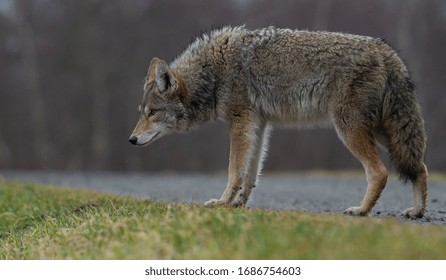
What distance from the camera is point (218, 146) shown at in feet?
102

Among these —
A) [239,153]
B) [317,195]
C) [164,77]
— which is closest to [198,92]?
[164,77]

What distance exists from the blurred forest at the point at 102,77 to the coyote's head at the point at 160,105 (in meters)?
20.1

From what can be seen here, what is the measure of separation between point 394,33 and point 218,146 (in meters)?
8.72

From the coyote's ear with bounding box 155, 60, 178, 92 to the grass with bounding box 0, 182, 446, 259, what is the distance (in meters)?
1.65

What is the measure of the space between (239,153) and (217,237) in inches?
112

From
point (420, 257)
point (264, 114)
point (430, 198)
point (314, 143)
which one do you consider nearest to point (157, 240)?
point (420, 257)

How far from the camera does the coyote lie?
8336mm

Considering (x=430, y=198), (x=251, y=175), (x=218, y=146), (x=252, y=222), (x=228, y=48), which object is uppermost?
(x=228, y=48)

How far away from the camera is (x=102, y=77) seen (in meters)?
33.2

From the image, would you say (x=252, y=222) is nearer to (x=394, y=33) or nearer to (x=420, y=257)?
(x=420, y=257)

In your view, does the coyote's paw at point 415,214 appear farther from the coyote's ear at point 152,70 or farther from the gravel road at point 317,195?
the coyote's ear at point 152,70

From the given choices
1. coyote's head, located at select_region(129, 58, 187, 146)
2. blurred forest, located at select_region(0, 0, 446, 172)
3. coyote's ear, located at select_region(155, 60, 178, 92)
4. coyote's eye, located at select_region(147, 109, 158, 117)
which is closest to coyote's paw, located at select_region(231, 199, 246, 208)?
coyote's head, located at select_region(129, 58, 187, 146)

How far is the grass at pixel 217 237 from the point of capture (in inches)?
228

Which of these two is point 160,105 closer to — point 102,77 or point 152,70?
point 152,70
